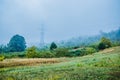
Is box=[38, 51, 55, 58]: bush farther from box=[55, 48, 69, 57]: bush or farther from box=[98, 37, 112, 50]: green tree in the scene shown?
box=[98, 37, 112, 50]: green tree

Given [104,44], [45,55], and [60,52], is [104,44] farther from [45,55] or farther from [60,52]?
[45,55]

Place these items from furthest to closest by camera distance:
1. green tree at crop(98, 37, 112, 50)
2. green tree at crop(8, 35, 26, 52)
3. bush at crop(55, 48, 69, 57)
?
green tree at crop(8, 35, 26, 52) < green tree at crop(98, 37, 112, 50) < bush at crop(55, 48, 69, 57)

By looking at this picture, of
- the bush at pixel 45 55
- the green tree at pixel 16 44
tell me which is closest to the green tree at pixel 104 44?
the bush at pixel 45 55

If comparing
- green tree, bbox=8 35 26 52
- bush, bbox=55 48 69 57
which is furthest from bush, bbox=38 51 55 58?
green tree, bbox=8 35 26 52

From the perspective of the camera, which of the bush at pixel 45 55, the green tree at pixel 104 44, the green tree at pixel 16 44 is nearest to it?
the bush at pixel 45 55

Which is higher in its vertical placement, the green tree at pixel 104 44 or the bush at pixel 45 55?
the green tree at pixel 104 44

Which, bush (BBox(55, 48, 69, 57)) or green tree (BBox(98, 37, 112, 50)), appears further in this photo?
green tree (BBox(98, 37, 112, 50))

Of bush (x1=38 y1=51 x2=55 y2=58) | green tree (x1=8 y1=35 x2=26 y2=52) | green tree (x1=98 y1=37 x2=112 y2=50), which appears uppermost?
green tree (x1=8 y1=35 x2=26 y2=52)

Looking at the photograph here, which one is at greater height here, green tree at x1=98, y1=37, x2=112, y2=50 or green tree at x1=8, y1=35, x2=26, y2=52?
green tree at x1=8, y1=35, x2=26, y2=52

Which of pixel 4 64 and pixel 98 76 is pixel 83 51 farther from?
pixel 98 76

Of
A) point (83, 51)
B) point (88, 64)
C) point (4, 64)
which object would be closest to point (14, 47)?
point (83, 51)

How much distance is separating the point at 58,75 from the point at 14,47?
90.2m

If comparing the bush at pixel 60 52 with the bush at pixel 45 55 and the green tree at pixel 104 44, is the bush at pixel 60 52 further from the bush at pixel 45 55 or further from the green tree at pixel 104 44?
the green tree at pixel 104 44

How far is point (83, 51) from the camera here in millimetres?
90062
